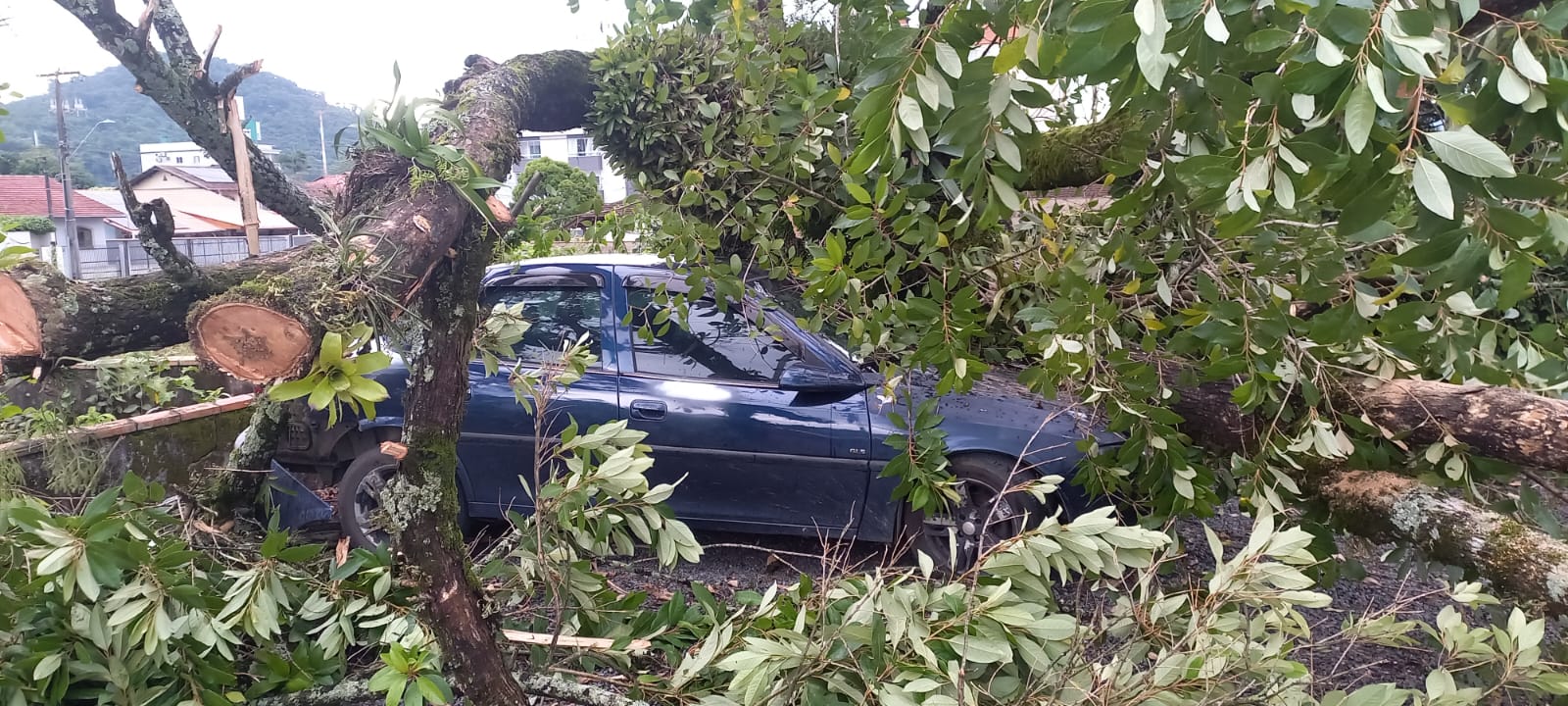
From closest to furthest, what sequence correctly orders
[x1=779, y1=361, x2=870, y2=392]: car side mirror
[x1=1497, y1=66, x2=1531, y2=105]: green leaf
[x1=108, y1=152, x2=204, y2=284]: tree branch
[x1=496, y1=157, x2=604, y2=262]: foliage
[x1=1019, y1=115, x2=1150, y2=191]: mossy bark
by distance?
[x1=1497, y1=66, x2=1531, y2=105]: green leaf
[x1=108, y1=152, x2=204, y2=284]: tree branch
[x1=1019, y1=115, x2=1150, y2=191]: mossy bark
[x1=496, y1=157, x2=604, y2=262]: foliage
[x1=779, y1=361, x2=870, y2=392]: car side mirror

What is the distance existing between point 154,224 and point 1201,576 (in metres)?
3.21

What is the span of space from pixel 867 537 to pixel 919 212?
6.00 ft

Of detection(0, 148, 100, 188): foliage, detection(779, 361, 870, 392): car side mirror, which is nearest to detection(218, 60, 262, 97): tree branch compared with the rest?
detection(779, 361, 870, 392): car side mirror

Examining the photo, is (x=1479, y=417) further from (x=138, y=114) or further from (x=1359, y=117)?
(x=138, y=114)

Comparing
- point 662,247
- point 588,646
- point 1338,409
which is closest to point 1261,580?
point 1338,409

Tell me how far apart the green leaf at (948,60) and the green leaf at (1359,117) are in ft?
1.64

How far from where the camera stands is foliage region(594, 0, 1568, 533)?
968 mm

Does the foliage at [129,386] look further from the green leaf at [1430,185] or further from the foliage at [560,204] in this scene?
the green leaf at [1430,185]

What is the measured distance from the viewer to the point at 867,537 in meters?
3.73

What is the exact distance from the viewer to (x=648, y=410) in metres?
3.77

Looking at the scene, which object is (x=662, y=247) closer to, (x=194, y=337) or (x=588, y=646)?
(x=588, y=646)

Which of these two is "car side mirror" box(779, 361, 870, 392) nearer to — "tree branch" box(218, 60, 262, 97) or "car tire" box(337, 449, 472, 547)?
"car tire" box(337, 449, 472, 547)

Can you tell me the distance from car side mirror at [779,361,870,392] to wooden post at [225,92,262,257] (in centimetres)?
224

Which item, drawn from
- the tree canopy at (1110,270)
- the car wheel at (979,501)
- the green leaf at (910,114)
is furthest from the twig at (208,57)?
the car wheel at (979,501)
